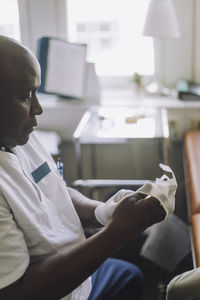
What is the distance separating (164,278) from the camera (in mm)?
2047

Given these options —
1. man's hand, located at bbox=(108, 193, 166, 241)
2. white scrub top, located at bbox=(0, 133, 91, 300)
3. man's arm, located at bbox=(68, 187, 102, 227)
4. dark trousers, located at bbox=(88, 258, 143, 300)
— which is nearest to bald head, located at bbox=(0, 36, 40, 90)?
white scrub top, located at bbox=(0, 133, 91, 300)

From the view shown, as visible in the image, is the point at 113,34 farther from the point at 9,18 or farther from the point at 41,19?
the point at 9,18

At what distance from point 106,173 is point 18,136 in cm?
163

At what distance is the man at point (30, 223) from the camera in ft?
3.06

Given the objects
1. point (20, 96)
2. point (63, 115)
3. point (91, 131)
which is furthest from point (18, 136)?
Result: point (63, 115)

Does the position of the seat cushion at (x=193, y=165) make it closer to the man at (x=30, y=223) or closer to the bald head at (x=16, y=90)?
the man at (x=30, y=223)

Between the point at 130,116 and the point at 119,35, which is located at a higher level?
the point at 119,35

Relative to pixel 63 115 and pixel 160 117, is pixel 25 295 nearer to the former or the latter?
pixel 160 117

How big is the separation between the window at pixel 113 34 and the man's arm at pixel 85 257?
5.66 feet

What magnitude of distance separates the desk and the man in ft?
3.04

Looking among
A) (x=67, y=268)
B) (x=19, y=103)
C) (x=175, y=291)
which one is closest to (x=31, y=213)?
(x=67, y=268)

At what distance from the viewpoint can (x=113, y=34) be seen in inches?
102

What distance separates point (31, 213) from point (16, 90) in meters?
0.28

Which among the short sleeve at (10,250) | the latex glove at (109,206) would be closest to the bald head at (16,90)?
the short sleeve at (10,250)
